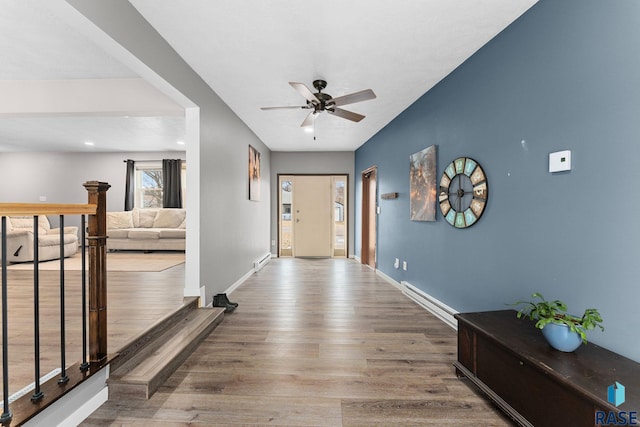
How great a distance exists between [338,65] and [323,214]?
4.55 m

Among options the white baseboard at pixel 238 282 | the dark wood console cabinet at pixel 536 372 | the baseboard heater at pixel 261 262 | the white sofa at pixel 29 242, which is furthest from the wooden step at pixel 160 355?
the white sofa at pixel 29 242

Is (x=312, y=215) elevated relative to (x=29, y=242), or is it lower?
elevated

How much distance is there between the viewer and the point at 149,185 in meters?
7.33

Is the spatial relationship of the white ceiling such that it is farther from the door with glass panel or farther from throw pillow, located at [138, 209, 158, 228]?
throw pillow, located at [138, 209, 158, 228]

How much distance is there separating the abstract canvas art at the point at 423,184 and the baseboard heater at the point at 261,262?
2969 mm

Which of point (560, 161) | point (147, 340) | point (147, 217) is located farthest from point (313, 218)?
point (560, 161)

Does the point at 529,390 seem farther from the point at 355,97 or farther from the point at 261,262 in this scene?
the point at 261,262

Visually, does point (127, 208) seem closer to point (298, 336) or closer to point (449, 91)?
point (298, 336)

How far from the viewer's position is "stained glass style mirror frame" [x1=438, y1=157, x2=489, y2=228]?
2.42 meters

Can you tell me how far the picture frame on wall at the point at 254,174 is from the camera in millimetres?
4855

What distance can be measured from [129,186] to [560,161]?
27.0 ft

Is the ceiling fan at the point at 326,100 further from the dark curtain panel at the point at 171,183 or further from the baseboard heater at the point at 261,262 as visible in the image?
the dark curtain panel at the point at 171,183

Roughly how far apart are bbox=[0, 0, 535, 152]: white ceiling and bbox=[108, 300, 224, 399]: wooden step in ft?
7.14

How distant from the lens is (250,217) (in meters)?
4.95
